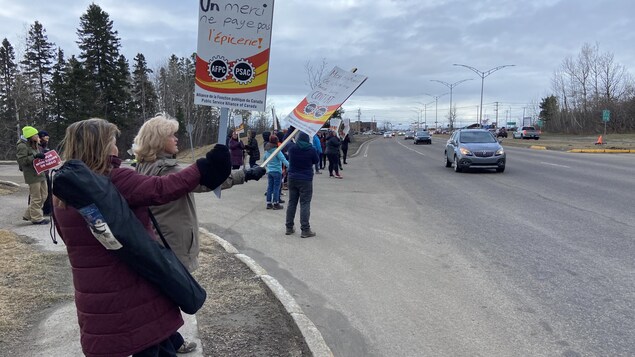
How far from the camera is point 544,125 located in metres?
85.9

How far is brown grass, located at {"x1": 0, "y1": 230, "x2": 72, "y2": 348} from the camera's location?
4.34 m

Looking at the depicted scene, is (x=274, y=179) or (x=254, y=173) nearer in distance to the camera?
(x=254, y=173)

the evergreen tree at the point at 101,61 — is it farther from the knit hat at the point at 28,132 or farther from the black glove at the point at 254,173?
the black glove at the point at 254,173

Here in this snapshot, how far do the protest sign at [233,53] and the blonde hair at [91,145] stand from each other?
42.9 inches

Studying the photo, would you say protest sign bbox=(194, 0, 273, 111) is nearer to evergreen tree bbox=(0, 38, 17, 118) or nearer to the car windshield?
the car windshield

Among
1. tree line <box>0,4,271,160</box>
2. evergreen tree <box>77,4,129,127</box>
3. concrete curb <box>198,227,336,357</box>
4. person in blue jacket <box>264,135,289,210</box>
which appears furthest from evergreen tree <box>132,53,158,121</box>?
concrete curb <box>198,227,336,357</box>

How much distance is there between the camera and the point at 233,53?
3.38 meters

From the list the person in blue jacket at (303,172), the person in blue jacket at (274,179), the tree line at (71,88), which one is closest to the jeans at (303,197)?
the person in blue jacket at (303,172)

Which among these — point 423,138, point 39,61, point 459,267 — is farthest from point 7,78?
point 459,267

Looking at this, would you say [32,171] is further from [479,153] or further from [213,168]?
[479,153]

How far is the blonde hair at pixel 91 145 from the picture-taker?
2357mm

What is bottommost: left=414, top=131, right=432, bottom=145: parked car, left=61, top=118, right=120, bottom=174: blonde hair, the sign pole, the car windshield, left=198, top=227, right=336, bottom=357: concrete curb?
left=198, top=227, right=336, bottom=357: concrete curb

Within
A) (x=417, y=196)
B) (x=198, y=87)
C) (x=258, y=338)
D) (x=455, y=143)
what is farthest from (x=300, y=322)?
(x=455, y=143)

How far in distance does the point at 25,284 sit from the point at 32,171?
4337mm
